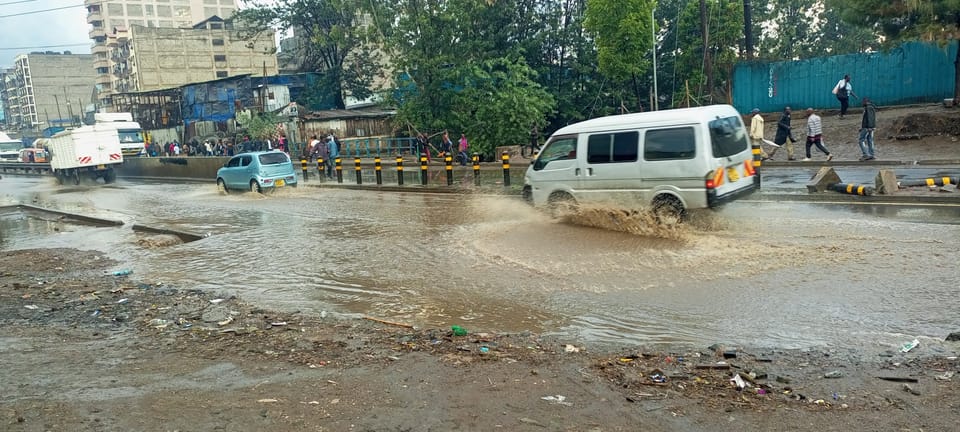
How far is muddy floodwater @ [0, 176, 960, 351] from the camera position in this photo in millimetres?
6309

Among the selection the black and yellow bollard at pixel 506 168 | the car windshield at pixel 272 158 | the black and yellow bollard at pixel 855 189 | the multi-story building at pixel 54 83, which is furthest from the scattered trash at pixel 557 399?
the multi-story building at pixel 54 83

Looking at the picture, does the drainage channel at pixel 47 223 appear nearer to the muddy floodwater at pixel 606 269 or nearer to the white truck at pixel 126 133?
the muddy floodwater at pixel 606 269

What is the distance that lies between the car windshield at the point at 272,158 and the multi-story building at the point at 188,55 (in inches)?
2008

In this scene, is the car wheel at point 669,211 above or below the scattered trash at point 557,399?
above

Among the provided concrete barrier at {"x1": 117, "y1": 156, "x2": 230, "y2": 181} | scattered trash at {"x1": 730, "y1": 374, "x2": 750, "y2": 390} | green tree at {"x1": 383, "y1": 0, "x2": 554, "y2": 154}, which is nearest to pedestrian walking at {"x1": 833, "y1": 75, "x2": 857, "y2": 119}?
green tree at {"x1": 383, "y1": 0, "x2": 554, "y2": 154}

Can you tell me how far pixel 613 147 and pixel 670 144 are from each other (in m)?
0.99

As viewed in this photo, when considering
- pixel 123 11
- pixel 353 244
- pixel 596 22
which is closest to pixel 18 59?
pixel 123 11

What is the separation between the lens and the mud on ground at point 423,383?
3.90m

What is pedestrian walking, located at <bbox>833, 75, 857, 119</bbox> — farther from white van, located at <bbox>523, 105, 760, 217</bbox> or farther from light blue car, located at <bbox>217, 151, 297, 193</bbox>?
light blue car, located at <bbox>217, 151, 297, 193</bbox>

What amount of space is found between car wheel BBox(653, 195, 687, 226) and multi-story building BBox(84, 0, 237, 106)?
93786 millimetres

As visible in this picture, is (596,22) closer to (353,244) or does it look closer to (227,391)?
(353,244)

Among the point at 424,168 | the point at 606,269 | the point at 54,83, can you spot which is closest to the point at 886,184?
the point at 606,269

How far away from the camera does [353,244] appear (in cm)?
1167

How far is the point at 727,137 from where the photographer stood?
10117mm
